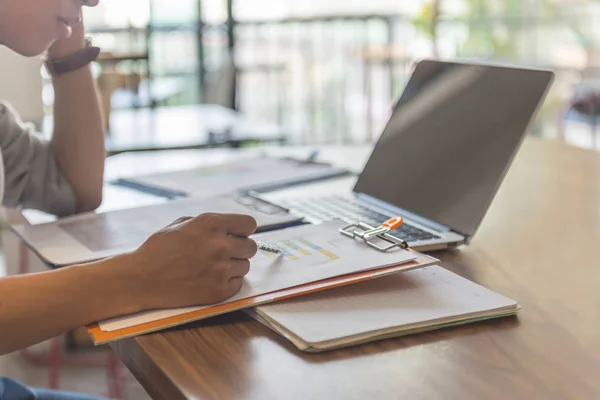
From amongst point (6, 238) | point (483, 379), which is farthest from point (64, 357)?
point (483, 379)

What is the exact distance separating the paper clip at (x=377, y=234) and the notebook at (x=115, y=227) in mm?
138

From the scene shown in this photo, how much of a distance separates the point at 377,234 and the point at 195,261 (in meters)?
0.22

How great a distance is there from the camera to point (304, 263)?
30.9 inches

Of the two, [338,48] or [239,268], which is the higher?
[338,48]

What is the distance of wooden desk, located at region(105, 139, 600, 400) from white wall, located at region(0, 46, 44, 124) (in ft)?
3.30

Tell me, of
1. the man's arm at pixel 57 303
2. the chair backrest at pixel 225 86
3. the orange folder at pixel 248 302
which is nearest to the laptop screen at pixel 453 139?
the orange folder at pixel 248 302

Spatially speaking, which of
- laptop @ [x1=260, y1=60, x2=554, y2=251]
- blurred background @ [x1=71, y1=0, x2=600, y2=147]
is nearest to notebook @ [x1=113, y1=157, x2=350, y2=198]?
laptop @ [x1=260, y1=60, x2=554, y2=251]

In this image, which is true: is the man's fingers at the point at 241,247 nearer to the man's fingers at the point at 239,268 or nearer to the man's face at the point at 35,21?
the man's fingers at the point at 239,268

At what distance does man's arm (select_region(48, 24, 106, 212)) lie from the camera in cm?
120

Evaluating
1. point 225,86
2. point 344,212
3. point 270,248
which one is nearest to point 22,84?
point 344,212

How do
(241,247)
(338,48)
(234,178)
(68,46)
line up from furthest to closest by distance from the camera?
(338,48) → (234,178) → (68,46) → (241,247)

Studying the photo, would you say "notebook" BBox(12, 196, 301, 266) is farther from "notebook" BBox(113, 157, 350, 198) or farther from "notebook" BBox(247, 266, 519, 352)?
"notebook" BBox(247, 266, 519, 352)

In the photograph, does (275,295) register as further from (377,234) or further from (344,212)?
(344,212)

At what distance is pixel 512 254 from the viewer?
3.03 ft
